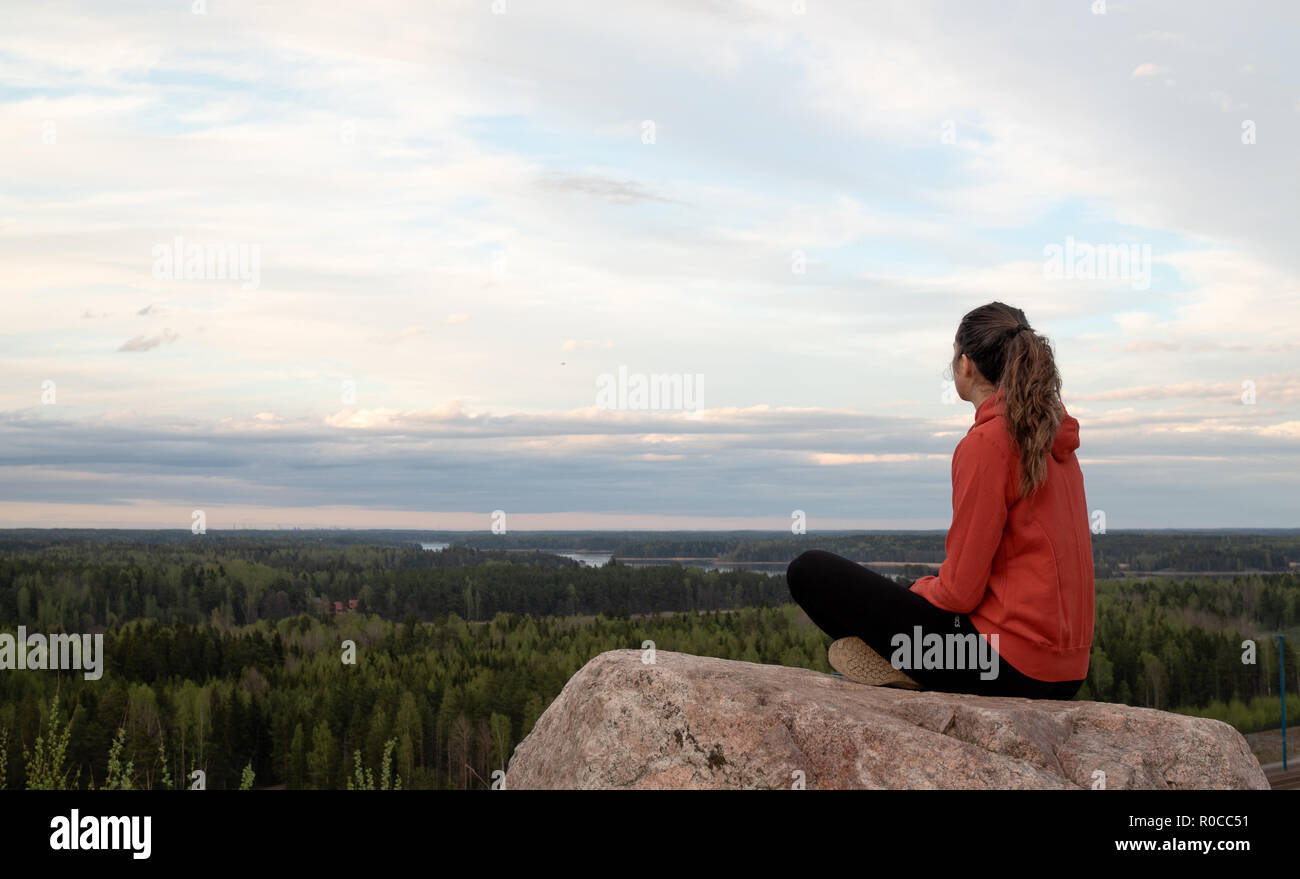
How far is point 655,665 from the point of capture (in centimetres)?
598

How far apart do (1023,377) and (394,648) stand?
85.2 meters

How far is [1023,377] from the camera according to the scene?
5328 millimetres

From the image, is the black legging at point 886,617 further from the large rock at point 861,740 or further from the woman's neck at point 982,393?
the woman's neck at point 982,393

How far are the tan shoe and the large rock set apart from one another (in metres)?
0.13

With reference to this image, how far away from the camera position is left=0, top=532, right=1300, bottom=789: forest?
55.6 meters

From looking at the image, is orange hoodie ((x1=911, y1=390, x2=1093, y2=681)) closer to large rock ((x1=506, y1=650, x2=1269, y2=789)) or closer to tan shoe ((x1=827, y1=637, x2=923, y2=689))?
large rock ((x1=506, y1=650, x2=1269, y2=789))

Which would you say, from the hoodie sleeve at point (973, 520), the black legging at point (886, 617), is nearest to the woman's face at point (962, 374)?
the hoodie sleeve at point (973, 520)

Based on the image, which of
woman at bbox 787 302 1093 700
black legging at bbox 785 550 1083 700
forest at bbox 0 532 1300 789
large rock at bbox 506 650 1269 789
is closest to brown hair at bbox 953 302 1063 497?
woman at bbox 787 302 1093 700

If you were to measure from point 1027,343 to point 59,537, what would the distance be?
199916 mm

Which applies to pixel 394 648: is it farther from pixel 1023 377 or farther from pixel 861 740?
pixel 1023 377
